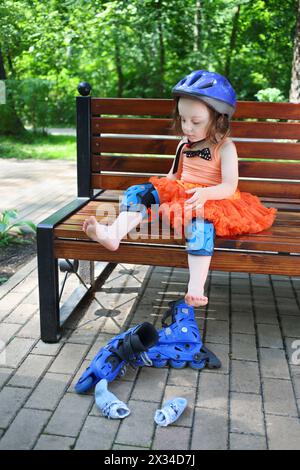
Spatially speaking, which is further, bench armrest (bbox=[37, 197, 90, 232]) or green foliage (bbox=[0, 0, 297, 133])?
green foliage (bbox=[0, 0, 297, 133])

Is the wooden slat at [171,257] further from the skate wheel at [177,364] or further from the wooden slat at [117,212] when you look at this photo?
the skate wheel at [177,364]

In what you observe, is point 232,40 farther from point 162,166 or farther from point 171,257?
point 171,257

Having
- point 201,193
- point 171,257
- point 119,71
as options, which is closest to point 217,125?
point 201,193

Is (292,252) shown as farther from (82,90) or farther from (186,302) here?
(82,90)

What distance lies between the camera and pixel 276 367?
8.46ft

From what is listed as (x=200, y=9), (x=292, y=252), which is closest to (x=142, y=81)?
(x=200, y=9)

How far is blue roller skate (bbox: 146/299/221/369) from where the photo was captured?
255cm

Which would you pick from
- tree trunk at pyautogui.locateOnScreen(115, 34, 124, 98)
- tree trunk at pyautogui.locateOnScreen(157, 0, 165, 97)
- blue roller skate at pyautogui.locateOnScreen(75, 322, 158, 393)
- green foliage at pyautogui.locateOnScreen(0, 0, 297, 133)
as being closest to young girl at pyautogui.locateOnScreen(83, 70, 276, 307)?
blue roller skate at pyautogui.locateOnScreen(75, 322, 158, 393)

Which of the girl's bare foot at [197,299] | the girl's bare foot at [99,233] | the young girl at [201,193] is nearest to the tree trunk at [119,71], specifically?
the young girl at [201,193]

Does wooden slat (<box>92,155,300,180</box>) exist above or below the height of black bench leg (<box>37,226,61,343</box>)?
above

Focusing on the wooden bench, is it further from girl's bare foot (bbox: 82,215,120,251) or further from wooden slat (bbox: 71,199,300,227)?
girl's bare foot (bbox: 82,215,120,251)

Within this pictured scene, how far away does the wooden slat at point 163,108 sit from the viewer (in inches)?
127

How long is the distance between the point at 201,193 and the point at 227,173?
0.67 feet

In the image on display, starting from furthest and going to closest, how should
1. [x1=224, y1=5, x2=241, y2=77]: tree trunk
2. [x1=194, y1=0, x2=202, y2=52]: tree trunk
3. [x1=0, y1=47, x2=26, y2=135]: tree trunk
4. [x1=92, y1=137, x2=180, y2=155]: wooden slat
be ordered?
[x1=224, y1=5, x2=241, y2=77]: tree trunk, [x1=194, y1=0, x2=202, y2=52]: tree trunk, [x1=0, y1=47, x2=26, y2=135]: tree trunk, [x1=92, y1=137, x2=180, y2=155]: wooden slat
